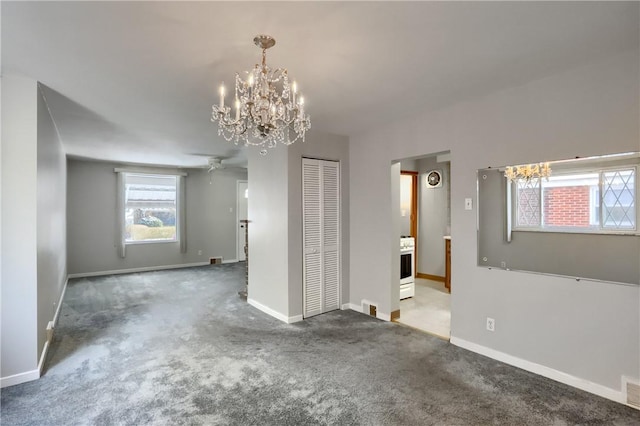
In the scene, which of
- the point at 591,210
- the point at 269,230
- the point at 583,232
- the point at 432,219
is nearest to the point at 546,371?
the point at 583,232

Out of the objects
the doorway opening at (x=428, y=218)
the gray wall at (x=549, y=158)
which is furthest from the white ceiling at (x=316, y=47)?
the doorway opening at (x=428, y=218)

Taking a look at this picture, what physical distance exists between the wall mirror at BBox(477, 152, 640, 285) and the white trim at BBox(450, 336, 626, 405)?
772 millimetres

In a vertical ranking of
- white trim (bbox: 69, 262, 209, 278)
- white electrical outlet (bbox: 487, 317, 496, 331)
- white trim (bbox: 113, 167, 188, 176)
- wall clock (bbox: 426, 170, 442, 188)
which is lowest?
white trim (bbox: 69, 262, 209, 278)

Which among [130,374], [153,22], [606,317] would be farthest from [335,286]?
[153,22]

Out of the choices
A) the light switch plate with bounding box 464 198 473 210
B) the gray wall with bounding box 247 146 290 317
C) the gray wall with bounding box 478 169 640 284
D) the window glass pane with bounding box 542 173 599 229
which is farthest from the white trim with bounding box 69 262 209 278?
the window glass pane with bounding box 542 173 599 229

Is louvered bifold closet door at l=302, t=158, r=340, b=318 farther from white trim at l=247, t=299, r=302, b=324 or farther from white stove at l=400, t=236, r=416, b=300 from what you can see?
white stove at l=400, t=236, r=416, b=300

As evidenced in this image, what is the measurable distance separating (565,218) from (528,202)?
0.30 m

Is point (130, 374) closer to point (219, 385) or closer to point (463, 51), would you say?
point (219, 385)

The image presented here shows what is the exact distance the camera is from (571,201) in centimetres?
257

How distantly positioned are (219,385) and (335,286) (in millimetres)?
2168

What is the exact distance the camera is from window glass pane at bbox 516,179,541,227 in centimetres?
278

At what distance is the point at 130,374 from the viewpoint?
2.66 meters

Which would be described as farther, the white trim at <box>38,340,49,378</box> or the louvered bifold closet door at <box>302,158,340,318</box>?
the louvered bifold closet door at <box>302,158,340,318</box>

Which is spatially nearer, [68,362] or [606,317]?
[606,317]
